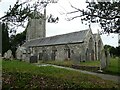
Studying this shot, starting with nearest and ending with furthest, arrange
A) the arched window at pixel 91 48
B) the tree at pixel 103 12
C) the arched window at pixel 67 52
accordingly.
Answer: the tree at pixel 103 12 → the arched window at pixel 91 48 → the arched window at pixel 67 52

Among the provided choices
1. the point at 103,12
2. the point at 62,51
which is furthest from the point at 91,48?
the point at 103,12

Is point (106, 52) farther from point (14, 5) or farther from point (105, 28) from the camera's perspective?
point (14, 5)

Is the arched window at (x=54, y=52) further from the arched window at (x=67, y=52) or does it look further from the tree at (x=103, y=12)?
the tree at (x=103, y=12)

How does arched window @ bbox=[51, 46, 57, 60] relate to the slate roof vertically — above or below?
below

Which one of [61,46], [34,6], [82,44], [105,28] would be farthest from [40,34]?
[34,6]

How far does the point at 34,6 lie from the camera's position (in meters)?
10.4

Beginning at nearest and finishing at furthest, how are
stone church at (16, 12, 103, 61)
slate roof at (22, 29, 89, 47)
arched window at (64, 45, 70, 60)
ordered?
stone church at (16, 12, 103, 61) < slate roof at (22, 29, 89, 47) < arched window at (64, 45, 70, 60)

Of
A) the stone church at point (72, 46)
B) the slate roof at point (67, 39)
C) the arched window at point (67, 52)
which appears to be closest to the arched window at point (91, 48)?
the stone church at point (72, 46)

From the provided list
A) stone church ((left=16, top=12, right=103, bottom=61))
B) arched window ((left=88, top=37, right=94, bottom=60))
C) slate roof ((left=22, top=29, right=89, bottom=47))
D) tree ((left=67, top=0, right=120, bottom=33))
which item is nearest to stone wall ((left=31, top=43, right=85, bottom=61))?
stone church ((left=16, top=12, right=103, bottom=61))

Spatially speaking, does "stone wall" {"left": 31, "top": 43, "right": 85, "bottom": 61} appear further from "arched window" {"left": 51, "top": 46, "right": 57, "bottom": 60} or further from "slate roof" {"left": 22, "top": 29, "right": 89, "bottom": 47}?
"slate roof" {"left": 22, "top": 29, "right": 89, "bottom": 47}

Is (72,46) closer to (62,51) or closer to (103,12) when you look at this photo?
(62,51)

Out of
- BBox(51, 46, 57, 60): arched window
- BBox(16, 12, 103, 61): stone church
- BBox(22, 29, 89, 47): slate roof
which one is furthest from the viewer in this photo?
BBox(51, 46, 57, 60): arched window

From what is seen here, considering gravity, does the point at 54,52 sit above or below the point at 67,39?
below

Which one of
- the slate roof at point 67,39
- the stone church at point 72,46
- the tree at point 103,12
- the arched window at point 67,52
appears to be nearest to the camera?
the tree at point 103,12
